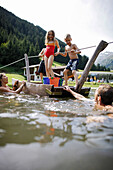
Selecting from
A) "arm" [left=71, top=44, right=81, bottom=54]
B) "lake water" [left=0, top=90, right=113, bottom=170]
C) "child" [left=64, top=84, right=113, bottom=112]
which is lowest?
"lake water" [left=0, top=90, right=113, bottom=170]

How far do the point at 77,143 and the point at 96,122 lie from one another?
33.2 inches

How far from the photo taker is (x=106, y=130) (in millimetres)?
1918

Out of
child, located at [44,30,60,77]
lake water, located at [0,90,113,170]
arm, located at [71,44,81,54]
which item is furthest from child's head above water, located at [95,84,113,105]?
child, located at [44,30,60,77]

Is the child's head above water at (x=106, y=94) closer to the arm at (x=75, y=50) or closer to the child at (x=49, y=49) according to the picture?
the arm at (x=75, y=50)

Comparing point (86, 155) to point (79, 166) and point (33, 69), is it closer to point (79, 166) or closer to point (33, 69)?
point (79, 166)

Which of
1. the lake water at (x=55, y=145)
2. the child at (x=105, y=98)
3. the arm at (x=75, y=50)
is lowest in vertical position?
the lake water at (x=55, y=145)

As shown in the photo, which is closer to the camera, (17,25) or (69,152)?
(69,152)

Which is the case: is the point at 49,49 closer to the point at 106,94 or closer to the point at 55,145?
the point at 106,94

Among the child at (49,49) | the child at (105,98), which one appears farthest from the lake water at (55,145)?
the child at (49,49)

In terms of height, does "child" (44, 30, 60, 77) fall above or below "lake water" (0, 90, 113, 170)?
above

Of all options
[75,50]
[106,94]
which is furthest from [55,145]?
[75,50]

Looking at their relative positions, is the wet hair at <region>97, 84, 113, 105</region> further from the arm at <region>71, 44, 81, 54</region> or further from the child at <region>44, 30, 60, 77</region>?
the child at <region>44, 30, 60, 77</region>

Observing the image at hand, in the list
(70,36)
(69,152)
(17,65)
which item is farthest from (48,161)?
(17,65)

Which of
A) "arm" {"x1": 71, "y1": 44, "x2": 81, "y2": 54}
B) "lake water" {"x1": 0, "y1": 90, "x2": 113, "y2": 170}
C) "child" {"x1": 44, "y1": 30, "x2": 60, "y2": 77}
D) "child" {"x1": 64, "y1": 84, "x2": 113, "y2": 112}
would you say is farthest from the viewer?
"child" {"x1": 44, "y1": 30, "x2": 60, "y2": 77}
